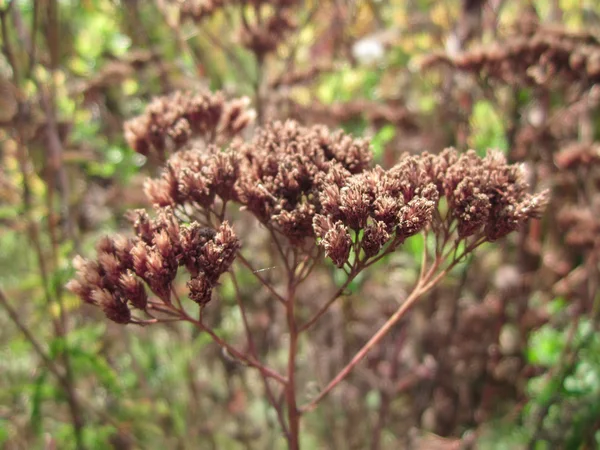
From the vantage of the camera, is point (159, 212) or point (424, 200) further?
point (159, 212)

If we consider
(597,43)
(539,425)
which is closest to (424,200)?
(539,425)

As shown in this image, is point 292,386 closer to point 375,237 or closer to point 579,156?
point 375,237

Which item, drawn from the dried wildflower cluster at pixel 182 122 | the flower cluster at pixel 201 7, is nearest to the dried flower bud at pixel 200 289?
the dried wildflower cluster at pixel 182 122

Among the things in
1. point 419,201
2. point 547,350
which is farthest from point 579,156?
point 419,201

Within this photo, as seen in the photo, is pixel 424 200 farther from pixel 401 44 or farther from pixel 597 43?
pixel 401 44

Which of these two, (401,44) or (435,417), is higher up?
(401,44)

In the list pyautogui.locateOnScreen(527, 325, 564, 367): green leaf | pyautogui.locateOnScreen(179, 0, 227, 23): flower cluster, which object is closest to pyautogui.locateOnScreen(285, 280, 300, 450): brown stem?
pyautogui.locateOnScreen(527, 325, 564, 367): green leaf

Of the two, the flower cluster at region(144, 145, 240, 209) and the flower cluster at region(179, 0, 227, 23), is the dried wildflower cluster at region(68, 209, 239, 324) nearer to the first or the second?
the flower cluster at region(144, 145, 240, 209)
